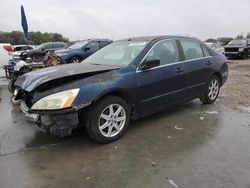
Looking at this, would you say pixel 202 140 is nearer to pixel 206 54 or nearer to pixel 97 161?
pixel 97 161

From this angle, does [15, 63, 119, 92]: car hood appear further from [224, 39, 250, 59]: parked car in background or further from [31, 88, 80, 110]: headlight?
[224, 39, 250, 59]: parked car in background

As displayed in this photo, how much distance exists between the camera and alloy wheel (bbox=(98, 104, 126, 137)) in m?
3.59

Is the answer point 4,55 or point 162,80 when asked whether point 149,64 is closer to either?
point 162,80

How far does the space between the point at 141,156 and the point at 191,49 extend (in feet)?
9.22

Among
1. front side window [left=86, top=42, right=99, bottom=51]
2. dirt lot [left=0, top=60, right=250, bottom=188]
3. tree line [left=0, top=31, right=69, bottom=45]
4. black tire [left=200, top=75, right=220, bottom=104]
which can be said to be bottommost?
dirt lot [left=0, top=60, right=250, bottom=188]

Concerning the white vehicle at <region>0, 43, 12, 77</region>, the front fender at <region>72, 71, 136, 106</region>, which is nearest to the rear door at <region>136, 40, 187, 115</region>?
the front fender at <region>72, 71, 136, 106</region>

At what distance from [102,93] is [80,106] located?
1.26ft

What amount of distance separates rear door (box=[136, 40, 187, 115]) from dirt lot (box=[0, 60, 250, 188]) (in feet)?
1.43

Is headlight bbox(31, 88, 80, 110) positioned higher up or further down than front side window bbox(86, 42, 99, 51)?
further down

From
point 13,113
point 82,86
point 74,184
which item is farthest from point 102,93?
point 13,113

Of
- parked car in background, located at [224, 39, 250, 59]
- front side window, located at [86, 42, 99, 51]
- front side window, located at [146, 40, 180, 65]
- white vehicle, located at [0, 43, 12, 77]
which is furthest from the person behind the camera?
parked car in background, located at [224, 39, 250, 59]

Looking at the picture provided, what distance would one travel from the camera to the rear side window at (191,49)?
4930 millimetres

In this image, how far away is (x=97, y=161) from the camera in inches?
125

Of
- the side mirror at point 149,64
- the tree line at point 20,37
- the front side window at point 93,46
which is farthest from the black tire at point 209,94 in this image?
the tree line at point 20,37
